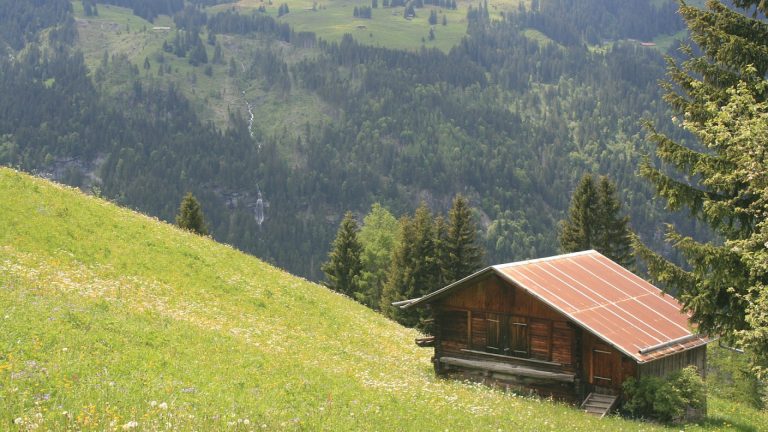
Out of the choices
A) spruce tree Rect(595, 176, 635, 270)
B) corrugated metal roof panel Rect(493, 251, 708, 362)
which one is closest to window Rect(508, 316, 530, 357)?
corrugated metal roof panel Rect(493, 251, 708, 362)

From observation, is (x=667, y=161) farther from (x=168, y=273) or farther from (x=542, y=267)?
(x=168, y=273)

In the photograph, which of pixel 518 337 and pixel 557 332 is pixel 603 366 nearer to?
pixel 557 332

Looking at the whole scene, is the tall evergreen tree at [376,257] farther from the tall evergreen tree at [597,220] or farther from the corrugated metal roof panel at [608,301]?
the corrugated metal roof panel at [608,301]

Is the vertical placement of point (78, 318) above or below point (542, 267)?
above

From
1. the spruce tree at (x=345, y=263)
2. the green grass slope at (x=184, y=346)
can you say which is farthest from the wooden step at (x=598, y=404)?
the spruce tree at (x=345, y=263)

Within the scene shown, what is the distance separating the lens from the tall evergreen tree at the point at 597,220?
75.5 metres

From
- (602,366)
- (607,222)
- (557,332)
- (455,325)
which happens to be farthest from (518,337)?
(607,222)

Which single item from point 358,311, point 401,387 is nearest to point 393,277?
point 358,311

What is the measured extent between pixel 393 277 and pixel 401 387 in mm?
52831

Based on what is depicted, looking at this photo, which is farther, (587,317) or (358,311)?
(358,311)

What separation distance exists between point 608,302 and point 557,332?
151 inches

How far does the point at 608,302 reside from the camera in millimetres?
37906

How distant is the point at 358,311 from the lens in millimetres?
48531

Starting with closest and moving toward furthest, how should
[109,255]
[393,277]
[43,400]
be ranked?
[43,400]
[109,255]
[393,277]
